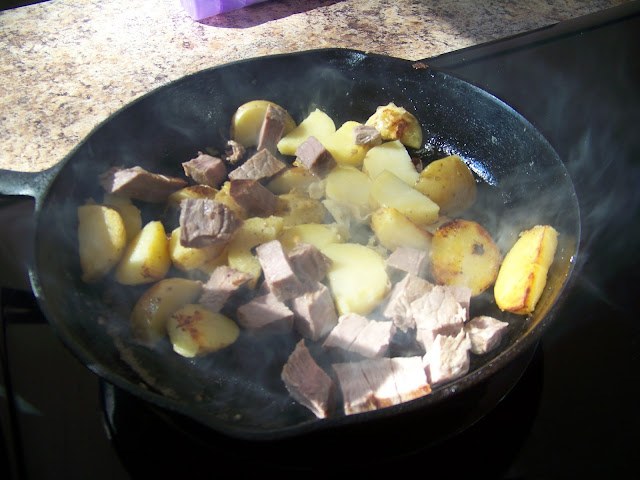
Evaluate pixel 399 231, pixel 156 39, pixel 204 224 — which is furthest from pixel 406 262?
pixel 156 39

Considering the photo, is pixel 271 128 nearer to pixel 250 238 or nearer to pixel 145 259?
pixel 250 238

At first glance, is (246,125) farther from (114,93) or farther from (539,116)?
(539,116)

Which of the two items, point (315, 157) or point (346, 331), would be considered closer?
point (346, 331)

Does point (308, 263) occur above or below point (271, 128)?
below

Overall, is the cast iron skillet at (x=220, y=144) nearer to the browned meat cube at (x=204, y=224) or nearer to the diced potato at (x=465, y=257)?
the diced potato at (x=465, y=257)

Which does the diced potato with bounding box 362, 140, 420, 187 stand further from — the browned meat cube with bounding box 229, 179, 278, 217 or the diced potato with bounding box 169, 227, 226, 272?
the diced potato with bounding box 169, 227, 226, 272

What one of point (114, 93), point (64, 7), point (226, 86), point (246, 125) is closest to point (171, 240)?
point (246, 125)

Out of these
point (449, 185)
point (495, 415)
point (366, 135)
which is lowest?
point (495, 415)
